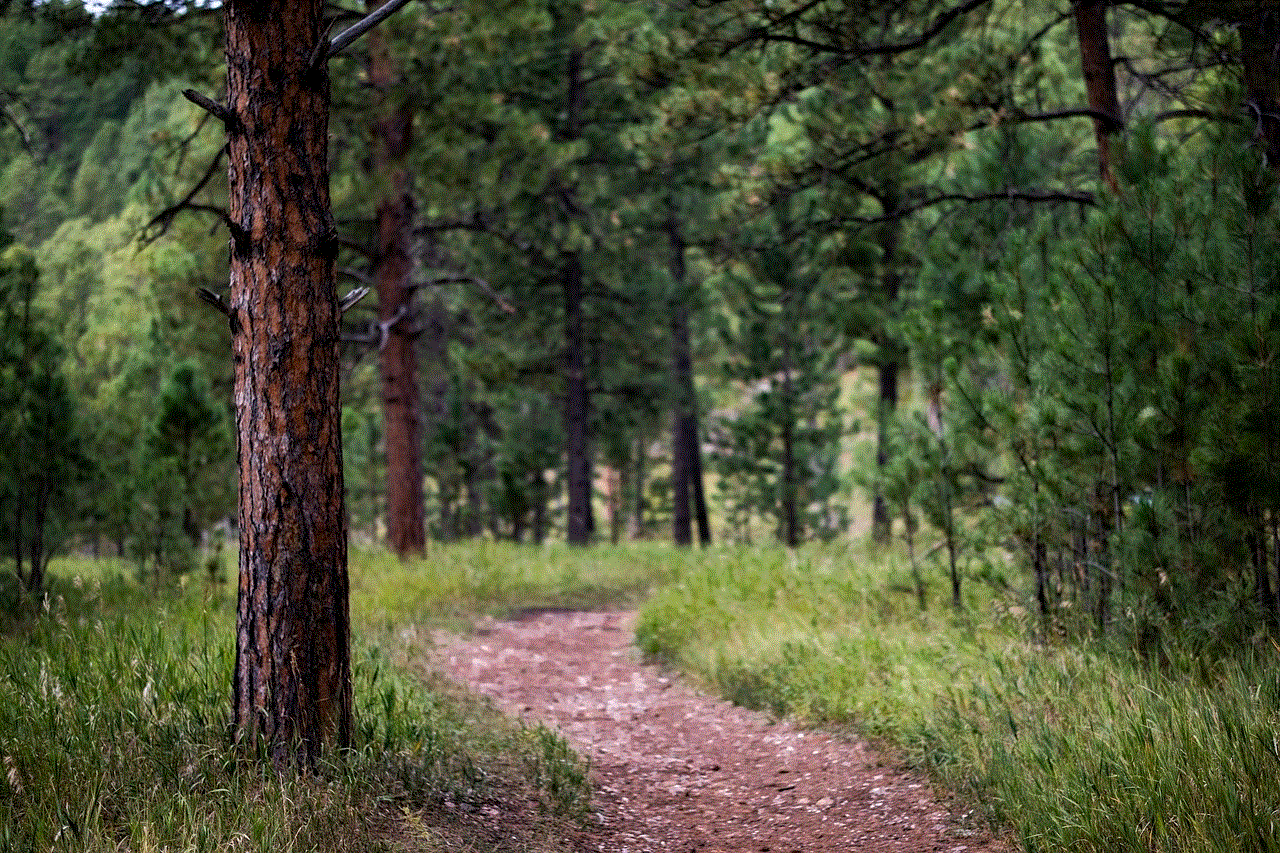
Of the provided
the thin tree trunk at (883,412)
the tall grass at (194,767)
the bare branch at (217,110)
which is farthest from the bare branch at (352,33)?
the thin tree trunk at (883,412)

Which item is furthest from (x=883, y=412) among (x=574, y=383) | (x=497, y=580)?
(x=497, y=580)

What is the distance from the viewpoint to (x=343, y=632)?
4.12 m

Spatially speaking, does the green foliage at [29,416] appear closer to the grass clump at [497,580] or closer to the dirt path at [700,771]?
the grass clump at [497,580]

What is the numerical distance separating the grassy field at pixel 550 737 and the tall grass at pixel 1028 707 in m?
0.01

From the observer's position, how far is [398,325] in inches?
470

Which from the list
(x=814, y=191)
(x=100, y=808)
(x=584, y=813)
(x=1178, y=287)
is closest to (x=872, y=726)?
(x=584, y=813)

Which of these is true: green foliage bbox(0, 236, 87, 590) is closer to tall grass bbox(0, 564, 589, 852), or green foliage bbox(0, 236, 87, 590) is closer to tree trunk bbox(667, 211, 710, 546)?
tall grass bbox(0, 564, 589, 852)

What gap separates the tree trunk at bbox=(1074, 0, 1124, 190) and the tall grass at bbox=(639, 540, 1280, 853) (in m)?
3.46

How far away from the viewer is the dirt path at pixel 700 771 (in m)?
4.39

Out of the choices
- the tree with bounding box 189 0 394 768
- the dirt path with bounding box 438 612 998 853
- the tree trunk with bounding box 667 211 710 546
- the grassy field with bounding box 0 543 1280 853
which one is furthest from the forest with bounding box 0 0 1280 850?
the tree trunk with bounding box 667 211 710 546

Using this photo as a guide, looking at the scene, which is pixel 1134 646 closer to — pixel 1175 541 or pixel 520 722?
pixel 1175 541

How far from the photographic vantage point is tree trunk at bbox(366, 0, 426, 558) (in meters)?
11.9

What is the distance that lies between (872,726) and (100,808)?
3.82m

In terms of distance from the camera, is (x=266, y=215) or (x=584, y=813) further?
(x=584, y=813)
